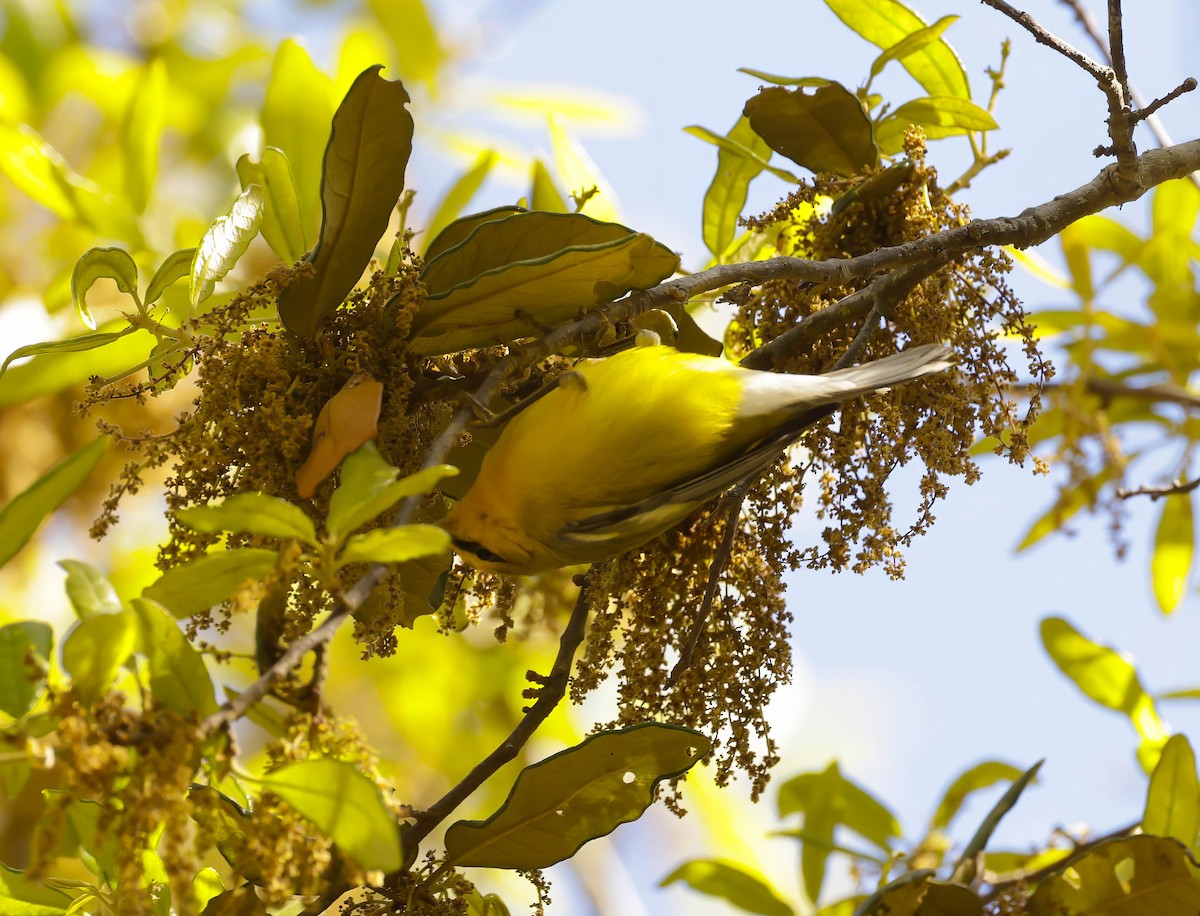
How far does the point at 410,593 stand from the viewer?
1.87m

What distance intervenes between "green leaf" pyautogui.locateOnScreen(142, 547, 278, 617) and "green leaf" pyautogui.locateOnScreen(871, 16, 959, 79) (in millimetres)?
1636

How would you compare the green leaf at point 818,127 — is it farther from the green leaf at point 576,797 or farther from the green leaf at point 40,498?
the green leaf at point 40,498

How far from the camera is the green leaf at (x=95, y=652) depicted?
107cm

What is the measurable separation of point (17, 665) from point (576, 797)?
79 cm

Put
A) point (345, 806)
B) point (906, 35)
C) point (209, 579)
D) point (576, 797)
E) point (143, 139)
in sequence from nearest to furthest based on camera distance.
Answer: point (345, 806)
point (209, 579)
point (576, 797)
point (906, 35)
point (143, 139)

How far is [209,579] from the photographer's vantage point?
1.17 m

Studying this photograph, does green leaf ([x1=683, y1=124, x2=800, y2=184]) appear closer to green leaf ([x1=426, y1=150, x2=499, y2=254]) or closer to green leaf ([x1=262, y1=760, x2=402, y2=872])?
green leaf ([x1=426, y1=150, x2=499, y2=254])

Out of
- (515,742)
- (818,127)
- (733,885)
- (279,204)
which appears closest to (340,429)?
(515,742)

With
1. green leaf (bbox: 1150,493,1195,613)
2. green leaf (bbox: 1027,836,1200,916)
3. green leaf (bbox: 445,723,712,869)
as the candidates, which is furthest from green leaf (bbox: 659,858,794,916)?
green leaf (bbox: 1150,493,1195,613)

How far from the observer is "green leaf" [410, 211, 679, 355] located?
1.52m

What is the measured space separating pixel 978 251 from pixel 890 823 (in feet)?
5.26

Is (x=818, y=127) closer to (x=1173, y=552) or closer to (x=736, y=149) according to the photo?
(x=736, y=149)

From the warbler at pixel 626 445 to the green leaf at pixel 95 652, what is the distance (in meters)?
0.76

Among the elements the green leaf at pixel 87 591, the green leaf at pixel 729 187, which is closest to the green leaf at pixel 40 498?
the green leaf at pixel 87 591
